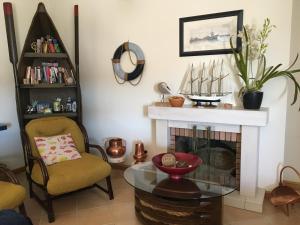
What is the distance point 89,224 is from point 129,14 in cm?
231

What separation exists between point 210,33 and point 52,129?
1938mm

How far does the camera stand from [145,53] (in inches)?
120

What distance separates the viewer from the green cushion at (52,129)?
8.66 ft

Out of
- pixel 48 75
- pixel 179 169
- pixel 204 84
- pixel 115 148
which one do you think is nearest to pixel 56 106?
pixel 48 75

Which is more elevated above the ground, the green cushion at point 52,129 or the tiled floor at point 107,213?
the green cushion at point 52,129

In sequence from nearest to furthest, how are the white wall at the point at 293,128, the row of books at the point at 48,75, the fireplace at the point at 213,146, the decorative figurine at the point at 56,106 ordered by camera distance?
the white wall at the point at 293,128
the fireplace at the point at 213,146
the row of books at the point at 48,75
the decorative figurine at the point at 56,106

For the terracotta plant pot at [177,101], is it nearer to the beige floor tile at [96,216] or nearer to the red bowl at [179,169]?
the red bowl at [179,169]

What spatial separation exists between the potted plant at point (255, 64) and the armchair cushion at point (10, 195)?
204cm

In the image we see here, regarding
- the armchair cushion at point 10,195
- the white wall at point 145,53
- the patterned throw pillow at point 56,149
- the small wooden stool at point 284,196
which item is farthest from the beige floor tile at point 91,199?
the small wooden stool at point 284,196

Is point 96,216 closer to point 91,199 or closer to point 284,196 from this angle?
point 91,199

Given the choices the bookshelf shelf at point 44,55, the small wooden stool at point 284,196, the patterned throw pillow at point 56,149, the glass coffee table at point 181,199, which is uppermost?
the bookshelf shelf at point 44,55

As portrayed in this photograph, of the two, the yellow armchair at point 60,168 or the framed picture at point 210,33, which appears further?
the framed picture at point 210,33

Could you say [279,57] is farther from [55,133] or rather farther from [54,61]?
[54,61]

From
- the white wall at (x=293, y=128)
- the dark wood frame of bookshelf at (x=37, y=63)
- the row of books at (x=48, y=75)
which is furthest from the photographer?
the row of books at (x=48, y=75)
